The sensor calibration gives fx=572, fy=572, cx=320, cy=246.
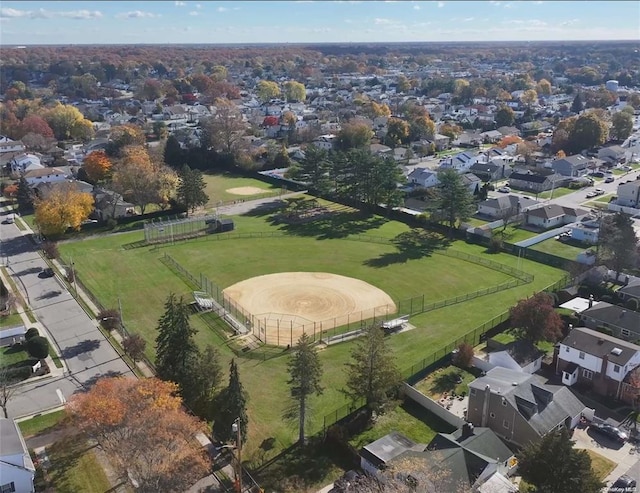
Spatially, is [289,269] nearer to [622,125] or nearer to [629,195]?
[629,195]

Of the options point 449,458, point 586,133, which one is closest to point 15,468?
point 449,458

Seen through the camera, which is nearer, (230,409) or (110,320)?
(230,409)

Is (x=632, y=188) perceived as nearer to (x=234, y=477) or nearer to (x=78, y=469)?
(x=234, y=477)

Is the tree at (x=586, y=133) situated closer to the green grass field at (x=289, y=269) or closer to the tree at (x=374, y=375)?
the green grass field at (x=289, y=269)

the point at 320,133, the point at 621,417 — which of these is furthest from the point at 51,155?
the point at 621,417

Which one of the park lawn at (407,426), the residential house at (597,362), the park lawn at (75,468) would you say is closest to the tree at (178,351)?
the park lawn at (75,468)
